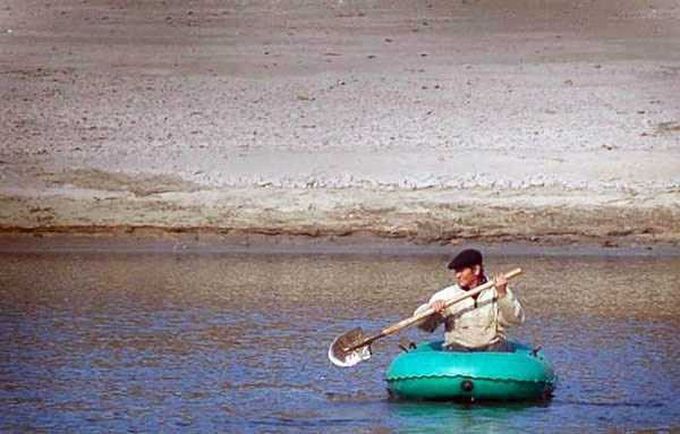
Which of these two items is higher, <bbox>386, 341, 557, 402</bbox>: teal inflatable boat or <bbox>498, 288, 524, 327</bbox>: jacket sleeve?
<bbox>498, 288, 524, 327</bbox>: jacket sleeve

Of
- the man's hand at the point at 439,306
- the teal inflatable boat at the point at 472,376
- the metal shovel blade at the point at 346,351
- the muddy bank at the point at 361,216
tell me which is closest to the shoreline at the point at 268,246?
the muddy bank at the point at 361,216

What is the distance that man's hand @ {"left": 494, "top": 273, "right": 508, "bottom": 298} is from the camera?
12.6 meters

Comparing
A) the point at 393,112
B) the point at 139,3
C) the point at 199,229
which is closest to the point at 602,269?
the point at 199,229

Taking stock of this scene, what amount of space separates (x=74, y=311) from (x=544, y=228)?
5010 millimetres

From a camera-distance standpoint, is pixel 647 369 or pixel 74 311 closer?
pixel 647 369

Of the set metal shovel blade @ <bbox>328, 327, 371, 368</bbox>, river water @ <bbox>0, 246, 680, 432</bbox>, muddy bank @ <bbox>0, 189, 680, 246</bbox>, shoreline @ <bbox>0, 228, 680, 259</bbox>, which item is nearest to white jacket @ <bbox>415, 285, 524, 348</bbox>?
→ river water @ <bbox>0, 246, 680, 432</bbox>

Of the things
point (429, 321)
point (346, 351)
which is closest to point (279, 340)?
point (346, 351)

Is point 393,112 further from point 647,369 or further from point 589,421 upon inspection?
point 589,421

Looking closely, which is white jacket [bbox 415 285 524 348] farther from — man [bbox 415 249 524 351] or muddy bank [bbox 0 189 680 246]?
muddy bank [bbox 0 189 680 246]

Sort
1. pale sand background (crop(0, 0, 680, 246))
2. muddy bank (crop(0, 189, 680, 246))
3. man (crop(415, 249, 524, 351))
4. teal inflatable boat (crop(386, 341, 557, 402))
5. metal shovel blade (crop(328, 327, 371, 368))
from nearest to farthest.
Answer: teal inflatable boat (crop(386, 341, 557, 402)) < man (crop(415, 249, 524, 351)) < metal shovel blade (crop(328, 327, 371, 368)) < muddy bank (crop(0, 189, 680, 246)) < pale sand background (crop(0, 0, 680, 246))

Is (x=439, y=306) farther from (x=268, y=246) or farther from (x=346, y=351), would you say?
(x=268, y=246)

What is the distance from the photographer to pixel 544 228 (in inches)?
776

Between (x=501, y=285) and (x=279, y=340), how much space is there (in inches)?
127

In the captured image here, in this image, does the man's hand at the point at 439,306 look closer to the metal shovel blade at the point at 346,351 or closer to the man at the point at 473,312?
the man at the point at 473,312
